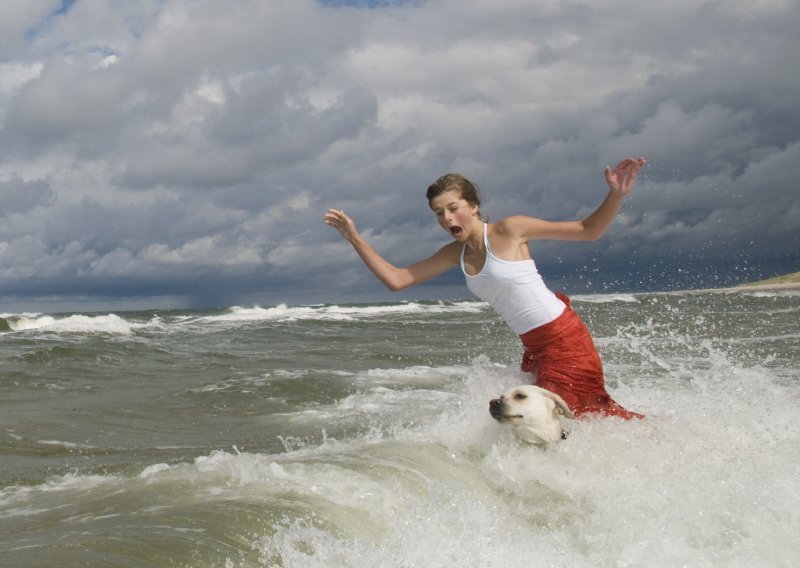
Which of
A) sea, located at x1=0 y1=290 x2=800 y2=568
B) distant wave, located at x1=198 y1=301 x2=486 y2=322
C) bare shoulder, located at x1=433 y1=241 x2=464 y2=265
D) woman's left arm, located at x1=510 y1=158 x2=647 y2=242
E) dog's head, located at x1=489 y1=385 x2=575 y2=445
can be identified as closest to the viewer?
sea, located at x1=0 y1=290 x2=800 y2=568

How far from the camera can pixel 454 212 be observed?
5594mm

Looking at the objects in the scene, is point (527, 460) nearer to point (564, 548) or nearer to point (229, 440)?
point (564, 548)

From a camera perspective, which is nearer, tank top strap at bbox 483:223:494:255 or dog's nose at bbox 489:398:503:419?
dog's nose at bbox 489:398:503:419

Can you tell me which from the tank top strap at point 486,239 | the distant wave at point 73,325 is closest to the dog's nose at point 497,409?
the tank top strap at point 486,239

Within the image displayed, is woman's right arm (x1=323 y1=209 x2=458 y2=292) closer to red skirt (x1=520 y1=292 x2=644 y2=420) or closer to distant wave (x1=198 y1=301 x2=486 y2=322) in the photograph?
red skirt (x1=520 y1=292 x2=644 y2=420)

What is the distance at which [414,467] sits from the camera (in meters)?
A: 5.32

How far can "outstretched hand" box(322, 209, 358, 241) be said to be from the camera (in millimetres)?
6109

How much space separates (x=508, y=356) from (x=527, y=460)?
34.5 ft

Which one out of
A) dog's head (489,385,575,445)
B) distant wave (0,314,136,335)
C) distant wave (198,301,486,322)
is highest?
dog's head (489,385,575,445)

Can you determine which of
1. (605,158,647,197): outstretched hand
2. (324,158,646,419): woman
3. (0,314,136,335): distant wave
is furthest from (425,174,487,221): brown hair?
(0,314,136,335): distant wave

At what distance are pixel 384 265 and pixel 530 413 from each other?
1811mm

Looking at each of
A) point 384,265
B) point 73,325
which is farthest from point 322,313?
point 384,265

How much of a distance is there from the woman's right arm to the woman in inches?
15.9

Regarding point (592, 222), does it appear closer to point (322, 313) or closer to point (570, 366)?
point (570, 366)
